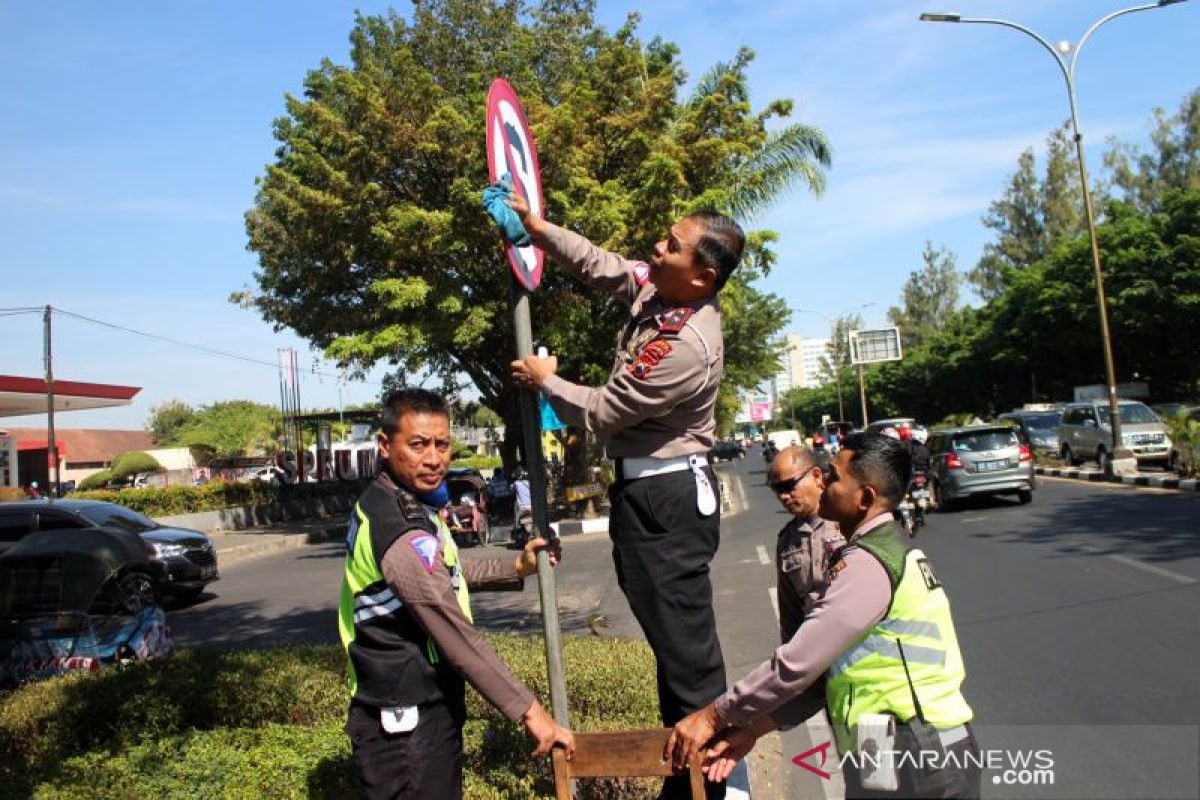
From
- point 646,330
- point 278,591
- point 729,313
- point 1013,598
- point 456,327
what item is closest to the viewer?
point 646,330

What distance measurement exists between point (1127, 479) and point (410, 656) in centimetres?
2038

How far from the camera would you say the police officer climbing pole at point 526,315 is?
288cm

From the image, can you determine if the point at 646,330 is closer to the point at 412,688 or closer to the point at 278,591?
the point at 412,688

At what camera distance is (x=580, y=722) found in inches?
176

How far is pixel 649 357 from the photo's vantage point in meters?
2.68

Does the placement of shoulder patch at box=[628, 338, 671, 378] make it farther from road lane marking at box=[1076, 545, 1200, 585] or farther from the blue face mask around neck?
road lane marking at box=[1076, 545, 1200, 585]

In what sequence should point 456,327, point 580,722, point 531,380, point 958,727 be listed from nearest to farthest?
point 958,727 → point 531,380 → point 580,722 → point 456,327

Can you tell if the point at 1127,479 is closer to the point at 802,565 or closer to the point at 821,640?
the point at 802,565

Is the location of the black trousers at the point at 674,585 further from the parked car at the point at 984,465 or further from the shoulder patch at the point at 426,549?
the parked car at the point at 984,465

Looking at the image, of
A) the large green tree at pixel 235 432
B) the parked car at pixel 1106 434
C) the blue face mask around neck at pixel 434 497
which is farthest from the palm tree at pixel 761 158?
the large green tree at pixel 235 432

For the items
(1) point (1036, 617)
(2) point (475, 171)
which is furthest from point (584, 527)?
(1) point (1036, 617)

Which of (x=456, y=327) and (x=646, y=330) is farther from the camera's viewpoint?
(x=456, y=327)

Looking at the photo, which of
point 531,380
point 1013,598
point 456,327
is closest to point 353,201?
point 456,327

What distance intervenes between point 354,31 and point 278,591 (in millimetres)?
14669
